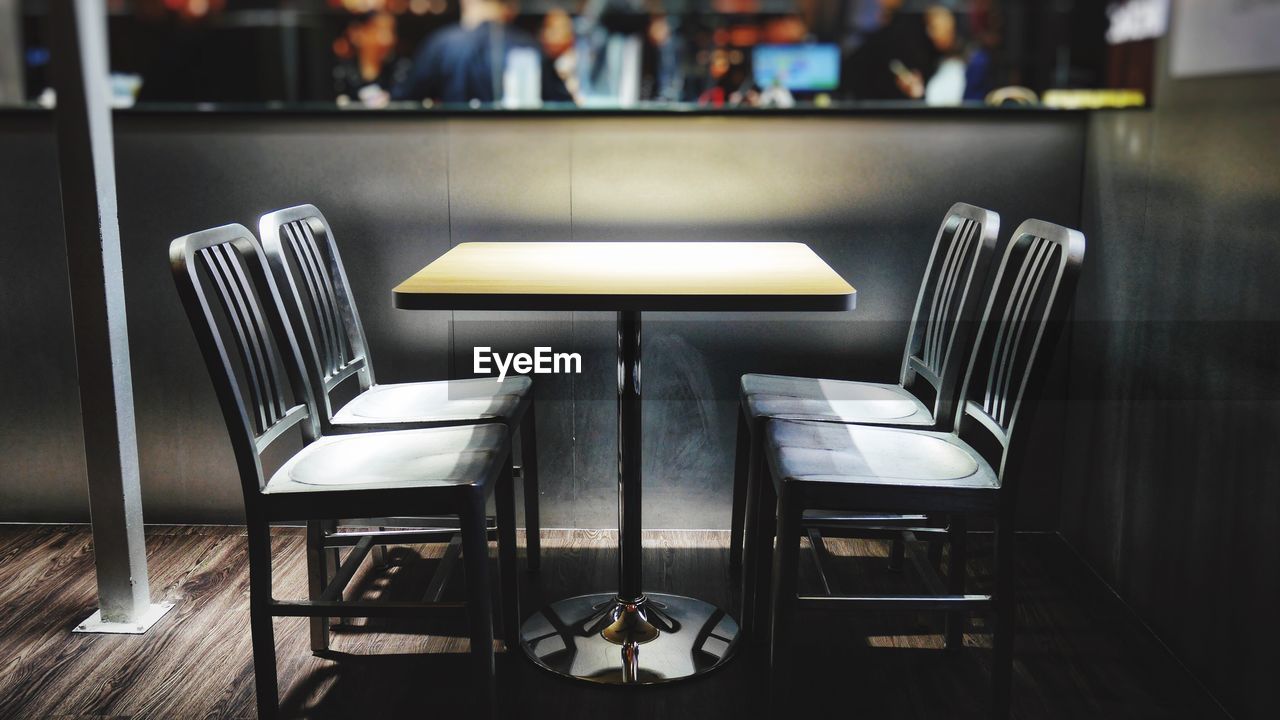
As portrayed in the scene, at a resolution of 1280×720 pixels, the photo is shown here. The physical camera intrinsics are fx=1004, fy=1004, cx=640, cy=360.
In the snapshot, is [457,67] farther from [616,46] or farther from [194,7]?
[194,7]

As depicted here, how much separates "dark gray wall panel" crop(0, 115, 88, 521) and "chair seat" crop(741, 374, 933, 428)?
1885 millimetres

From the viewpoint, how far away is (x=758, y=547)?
6.44 ft

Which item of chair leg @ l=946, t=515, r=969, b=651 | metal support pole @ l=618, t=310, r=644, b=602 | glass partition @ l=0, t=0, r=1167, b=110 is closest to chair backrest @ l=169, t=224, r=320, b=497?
metal support pole @ l=618, t=310, r=644, b=602

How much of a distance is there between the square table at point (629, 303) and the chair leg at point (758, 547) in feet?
0.20

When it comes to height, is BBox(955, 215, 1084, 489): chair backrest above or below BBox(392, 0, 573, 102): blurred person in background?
below

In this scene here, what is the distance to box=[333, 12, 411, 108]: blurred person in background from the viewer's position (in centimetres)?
631

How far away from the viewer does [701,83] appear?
5.77 metres

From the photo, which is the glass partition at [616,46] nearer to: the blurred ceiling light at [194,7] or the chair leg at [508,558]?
the blurred ceiling light at [194,7]

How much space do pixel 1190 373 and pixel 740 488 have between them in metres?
0.99

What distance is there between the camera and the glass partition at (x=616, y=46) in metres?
4.91

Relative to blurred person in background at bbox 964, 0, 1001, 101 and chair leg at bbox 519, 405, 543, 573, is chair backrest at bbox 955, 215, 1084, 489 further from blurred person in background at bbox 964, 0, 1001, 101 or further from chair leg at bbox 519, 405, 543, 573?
blurred person in background at bbox 964, 0, 1001, 101

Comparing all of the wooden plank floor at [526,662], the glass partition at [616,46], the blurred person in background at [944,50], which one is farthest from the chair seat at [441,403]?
the blurred person in background at [944,50]

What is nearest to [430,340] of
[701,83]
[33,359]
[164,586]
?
[164,586]

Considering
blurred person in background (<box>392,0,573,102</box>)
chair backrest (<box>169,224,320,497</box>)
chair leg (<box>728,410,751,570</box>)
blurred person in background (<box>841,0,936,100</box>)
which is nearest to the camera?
chair backrest (<box>169,224,320,497</box>)
